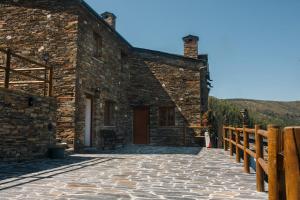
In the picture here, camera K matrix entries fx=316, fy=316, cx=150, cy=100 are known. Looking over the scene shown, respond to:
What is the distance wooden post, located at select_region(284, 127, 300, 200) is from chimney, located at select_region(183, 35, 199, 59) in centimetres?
1716

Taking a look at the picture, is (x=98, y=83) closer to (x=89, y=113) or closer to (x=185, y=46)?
(x=89, y=113)

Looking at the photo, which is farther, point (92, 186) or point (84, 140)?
point (84, 140)

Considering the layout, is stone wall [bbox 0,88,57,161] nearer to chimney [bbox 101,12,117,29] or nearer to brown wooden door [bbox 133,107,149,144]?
Result: brown wooden door [bbox 133,107,149,144]

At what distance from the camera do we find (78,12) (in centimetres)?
1185

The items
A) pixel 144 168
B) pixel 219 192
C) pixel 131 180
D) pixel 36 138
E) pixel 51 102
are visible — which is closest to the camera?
pixel 219 192

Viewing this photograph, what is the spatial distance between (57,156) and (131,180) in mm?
4421

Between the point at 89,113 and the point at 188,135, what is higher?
the point at 89,113

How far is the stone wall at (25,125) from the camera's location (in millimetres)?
8258

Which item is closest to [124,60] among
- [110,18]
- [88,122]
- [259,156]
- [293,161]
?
[110,18]

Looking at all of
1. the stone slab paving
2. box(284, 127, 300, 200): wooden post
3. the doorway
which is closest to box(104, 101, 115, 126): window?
the doorway

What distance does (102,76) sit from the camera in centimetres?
1395

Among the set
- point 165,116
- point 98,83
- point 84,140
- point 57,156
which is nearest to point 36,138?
point 57,156

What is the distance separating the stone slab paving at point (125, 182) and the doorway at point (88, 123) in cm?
458

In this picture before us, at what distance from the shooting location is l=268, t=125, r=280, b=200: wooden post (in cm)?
268
